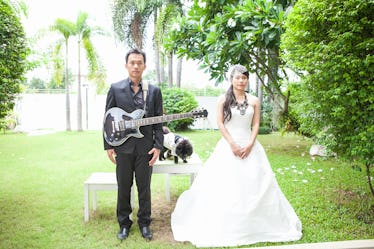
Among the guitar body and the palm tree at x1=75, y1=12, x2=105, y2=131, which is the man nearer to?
the guitar body

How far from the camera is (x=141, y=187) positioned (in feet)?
13.4

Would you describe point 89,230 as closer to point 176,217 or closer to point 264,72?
point 176,217

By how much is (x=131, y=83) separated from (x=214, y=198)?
1.74 m

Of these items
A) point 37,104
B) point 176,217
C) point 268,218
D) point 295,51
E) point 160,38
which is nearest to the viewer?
point 268,218

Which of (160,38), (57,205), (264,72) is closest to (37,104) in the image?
(160,38)

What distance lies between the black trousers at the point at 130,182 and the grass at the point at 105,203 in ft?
0.82

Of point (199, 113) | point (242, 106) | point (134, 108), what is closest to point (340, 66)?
point (242, 106)

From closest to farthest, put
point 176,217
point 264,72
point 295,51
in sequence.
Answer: point 176,217 → point 295,51 → point 264,72

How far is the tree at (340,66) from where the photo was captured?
13.1 feet

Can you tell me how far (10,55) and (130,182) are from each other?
256cm

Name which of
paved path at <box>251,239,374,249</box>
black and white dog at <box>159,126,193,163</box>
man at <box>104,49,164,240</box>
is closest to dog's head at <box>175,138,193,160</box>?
black and white dog at <box>159,126,193,163</box>

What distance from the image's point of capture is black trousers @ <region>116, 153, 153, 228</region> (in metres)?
3.99

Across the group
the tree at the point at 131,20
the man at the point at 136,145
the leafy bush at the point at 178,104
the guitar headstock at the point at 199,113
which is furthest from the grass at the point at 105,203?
the tree at the point at 131,20

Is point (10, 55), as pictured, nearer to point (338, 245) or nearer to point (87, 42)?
point (338, 245)
